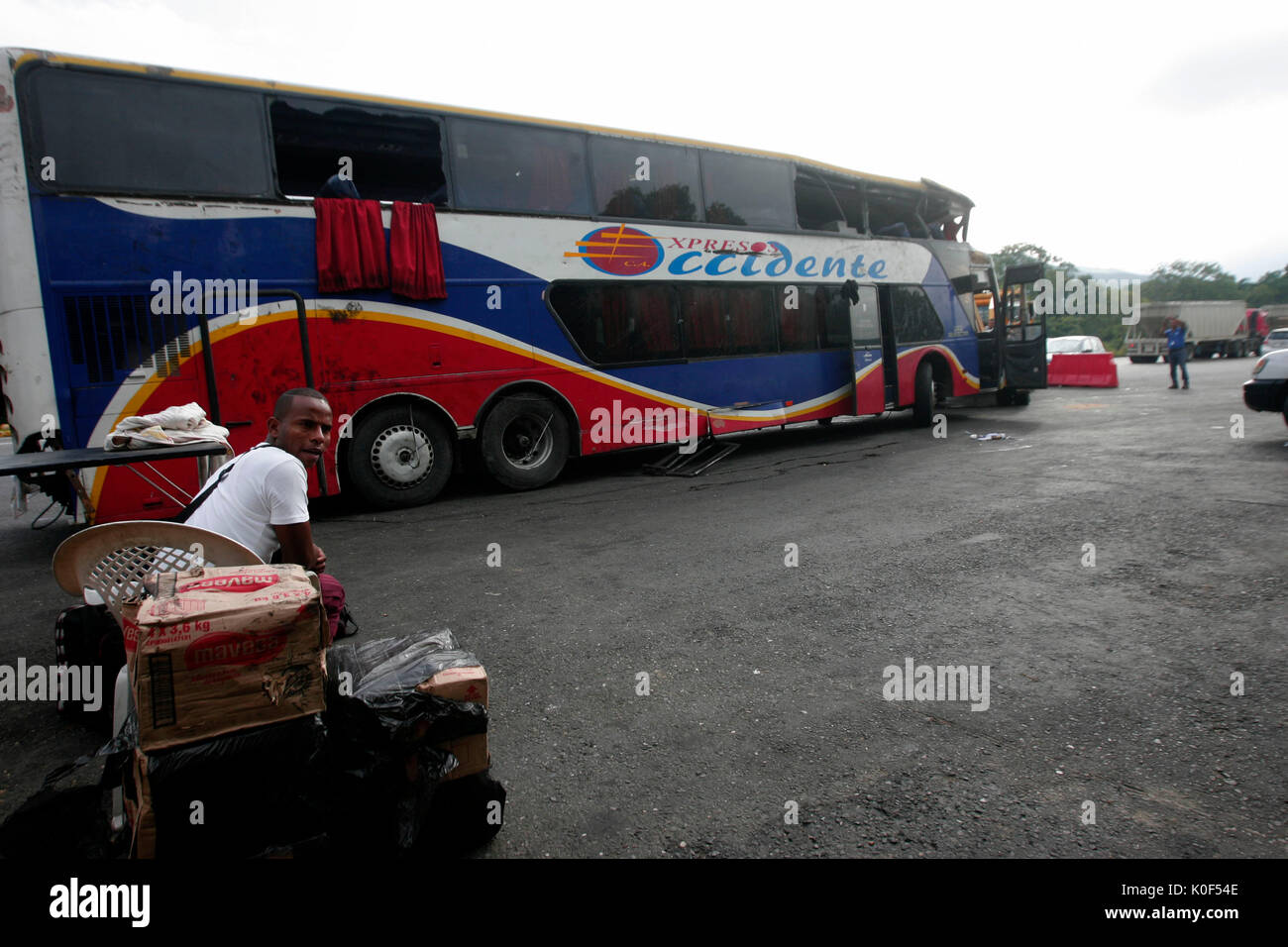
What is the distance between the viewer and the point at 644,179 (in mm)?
9625

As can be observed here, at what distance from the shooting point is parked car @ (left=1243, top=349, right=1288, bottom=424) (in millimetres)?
8734

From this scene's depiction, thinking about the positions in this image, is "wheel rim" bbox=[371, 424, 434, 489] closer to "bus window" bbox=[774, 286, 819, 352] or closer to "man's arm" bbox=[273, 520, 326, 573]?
"man's arm" bbox=[273, 520, 326, 573]

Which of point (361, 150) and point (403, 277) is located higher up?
point (361, 150)

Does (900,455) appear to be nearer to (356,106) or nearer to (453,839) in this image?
(356,106)

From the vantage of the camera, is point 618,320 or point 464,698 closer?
point 464,698

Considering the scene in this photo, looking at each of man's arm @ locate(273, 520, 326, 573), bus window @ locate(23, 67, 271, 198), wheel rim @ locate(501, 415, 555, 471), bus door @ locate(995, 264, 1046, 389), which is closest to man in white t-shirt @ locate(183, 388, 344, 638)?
man's arm @ locate(273, 520, 326, 573)

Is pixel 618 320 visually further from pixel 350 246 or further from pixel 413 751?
pixel 413 751

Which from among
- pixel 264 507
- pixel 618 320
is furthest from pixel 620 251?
pixel 264 507

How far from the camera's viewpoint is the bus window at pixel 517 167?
8242 mm

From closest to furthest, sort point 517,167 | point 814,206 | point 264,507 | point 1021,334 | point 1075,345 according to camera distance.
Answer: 1. point 264,507
2. point 517,167
3. point 814,206
4. point 1021,334
5. point 1075,345

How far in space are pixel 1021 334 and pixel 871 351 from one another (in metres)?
4.52

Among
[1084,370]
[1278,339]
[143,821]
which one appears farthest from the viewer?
[1278,339]

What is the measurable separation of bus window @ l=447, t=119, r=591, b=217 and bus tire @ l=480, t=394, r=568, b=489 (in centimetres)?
223
